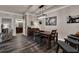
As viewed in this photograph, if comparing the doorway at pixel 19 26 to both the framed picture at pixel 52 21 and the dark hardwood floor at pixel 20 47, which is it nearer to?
the dark hardwood floor at pixel 20 47

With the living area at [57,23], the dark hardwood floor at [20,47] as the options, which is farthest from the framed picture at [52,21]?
the dark hardwood floor at [20,47]

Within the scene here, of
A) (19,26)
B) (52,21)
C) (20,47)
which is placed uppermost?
(52,21)

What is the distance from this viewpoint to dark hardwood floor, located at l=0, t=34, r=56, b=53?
1.88 meters

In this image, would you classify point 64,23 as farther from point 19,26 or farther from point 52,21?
point 19,26

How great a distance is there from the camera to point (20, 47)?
1955mm

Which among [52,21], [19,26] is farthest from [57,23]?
[19,26]

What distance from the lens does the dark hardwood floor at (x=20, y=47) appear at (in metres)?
1.88

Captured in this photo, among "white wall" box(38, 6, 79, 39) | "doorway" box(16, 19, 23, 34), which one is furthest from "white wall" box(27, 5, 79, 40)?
"doorway" box(16, 19, 23, 34)

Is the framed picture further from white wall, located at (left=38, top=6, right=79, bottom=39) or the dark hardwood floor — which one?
the dark hardwood floor
